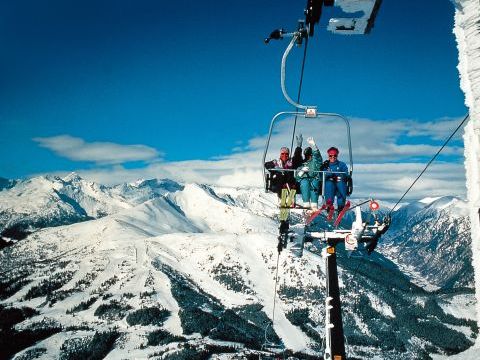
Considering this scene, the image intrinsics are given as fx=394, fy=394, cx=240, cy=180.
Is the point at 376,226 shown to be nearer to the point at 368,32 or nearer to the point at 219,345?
the point at 368,32

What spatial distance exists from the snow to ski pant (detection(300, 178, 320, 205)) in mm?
9485

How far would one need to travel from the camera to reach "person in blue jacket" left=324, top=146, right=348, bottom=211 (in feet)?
42.4

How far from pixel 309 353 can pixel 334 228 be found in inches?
7290

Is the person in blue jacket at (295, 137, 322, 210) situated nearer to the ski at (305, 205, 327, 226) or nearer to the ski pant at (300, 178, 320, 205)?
the ski pant at (300, 178, 320, 205)

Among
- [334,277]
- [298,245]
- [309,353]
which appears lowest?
[309,353]

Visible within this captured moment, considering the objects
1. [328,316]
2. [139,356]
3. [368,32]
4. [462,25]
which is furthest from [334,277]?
[139,356]

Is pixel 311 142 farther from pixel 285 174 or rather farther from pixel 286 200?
pixel 286 200

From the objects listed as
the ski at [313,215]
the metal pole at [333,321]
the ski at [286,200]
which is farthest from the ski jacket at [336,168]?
the metal pole at [333,321]

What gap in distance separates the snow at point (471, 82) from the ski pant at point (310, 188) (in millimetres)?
9485

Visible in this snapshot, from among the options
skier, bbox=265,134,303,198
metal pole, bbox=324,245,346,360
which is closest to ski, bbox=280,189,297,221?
skier, bbox=265,134,303,198

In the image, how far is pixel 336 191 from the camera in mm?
13164

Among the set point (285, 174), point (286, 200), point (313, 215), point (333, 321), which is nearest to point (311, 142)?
point (285, 174)

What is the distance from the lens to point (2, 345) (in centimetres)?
15688

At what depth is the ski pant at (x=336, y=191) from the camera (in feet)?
42.5
